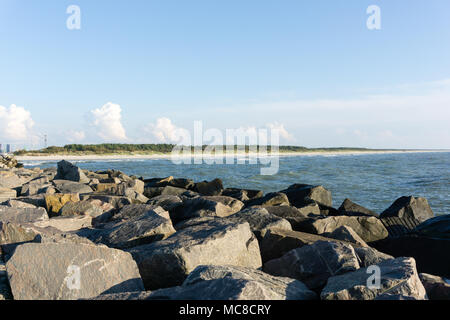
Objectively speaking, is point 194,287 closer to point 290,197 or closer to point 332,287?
point 332,287

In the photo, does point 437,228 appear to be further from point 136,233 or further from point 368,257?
point 136,233

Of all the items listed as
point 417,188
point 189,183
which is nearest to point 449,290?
point 189,183

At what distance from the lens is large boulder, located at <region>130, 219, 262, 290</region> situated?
338cm

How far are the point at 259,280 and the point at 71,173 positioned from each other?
10.4 m

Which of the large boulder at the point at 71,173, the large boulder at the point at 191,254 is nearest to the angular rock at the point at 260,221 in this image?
the large boulder at the point at 191,254

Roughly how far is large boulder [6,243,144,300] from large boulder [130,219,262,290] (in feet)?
0.98

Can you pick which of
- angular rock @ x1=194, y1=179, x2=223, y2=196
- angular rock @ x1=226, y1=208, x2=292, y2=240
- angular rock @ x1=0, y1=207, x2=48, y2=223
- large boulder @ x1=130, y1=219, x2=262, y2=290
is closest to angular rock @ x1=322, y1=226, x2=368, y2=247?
angular rock @ x1=226, y1=208, x2=292, y2=240

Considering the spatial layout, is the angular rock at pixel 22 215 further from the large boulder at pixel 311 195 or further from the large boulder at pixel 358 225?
the large boulder at pixel 311 195

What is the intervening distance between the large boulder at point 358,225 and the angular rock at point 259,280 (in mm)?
2643

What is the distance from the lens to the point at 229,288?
2434 millimetres

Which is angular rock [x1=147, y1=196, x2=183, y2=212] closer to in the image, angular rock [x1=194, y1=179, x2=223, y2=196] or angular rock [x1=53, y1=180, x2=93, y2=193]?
angular rock [x1=53, y1=180, x2=93, y2=193]

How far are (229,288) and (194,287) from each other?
28 centimetres

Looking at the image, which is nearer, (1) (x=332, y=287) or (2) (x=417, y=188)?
(1) (x=332, y=287)

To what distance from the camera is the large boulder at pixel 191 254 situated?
11.1 ft
